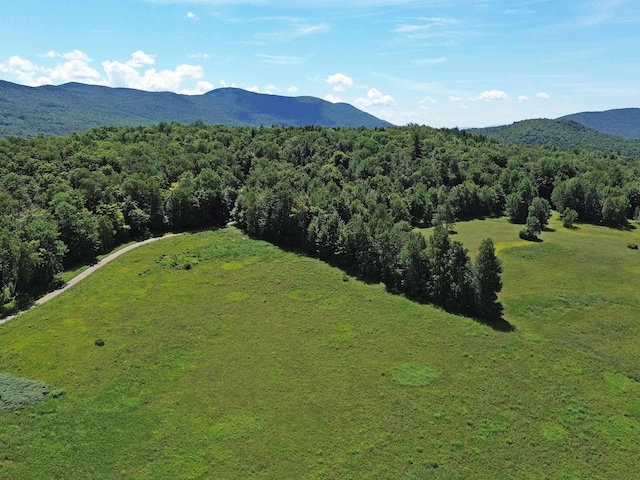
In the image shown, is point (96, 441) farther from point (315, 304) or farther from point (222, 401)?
point (315, 304)

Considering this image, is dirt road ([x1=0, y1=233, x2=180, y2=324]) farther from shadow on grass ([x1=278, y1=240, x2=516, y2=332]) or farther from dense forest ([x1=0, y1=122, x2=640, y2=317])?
shadow on grass ([x1=278, y1=240, x2=516, y2=332])

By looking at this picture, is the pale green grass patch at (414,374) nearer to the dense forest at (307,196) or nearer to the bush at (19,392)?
the dense forest at (307,196)

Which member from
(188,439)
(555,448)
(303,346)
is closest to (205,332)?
(303,346)

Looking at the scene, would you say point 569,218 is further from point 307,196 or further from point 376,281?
point 307,196

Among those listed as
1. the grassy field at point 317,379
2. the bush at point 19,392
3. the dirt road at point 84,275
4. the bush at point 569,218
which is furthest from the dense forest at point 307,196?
the bush at point 19,392

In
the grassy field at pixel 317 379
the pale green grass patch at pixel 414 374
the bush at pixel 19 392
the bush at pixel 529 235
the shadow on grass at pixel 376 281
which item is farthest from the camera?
the bush at pixel 529 235

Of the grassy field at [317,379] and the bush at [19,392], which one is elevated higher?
the grassy field at [317,379]
